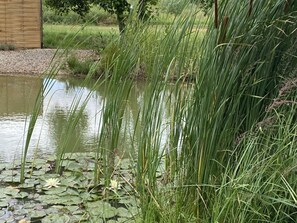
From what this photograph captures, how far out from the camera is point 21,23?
33.9 feet

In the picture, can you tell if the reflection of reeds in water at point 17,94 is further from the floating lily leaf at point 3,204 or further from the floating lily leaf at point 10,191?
the floating lily leaf at point 3,204

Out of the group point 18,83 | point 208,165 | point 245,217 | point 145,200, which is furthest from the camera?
point 18,83

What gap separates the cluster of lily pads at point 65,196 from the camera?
266 centimetres

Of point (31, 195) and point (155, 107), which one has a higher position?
point (155, 107)

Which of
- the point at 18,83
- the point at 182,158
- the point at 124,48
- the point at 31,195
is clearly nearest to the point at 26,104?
the point at 18,83

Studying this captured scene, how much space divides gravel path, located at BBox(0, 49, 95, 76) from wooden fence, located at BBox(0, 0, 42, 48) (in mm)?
444

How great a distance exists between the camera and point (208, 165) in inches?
74.5

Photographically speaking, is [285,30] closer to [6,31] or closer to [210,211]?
[210,211]

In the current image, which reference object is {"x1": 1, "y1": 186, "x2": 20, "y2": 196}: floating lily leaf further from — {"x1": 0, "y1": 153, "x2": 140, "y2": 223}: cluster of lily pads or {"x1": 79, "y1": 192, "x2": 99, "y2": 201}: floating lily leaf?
{"x1": 79, "y1": 192, "x2": 99, "y2": 201}: floating lily leaf

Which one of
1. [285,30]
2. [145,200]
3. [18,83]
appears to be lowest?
[18,83]

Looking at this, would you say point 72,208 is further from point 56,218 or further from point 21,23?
point 21,23

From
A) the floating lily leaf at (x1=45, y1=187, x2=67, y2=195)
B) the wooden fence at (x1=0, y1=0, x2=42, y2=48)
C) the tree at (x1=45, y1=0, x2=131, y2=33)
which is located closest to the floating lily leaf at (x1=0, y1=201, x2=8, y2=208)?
the floating lily leaf at (x1=45, y1=187, x2=67, y2=195)

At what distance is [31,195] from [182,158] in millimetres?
1318

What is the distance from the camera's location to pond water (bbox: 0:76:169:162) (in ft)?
13.4
